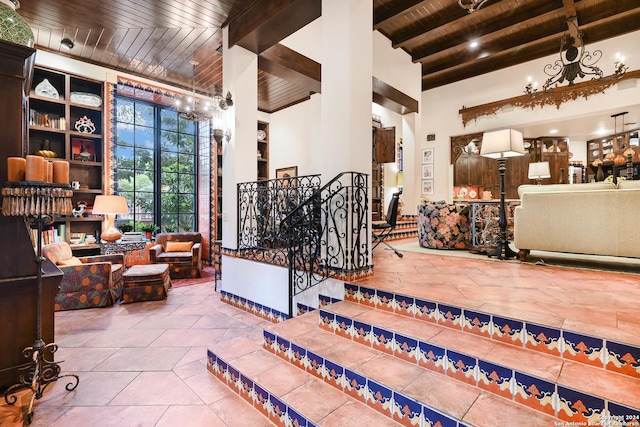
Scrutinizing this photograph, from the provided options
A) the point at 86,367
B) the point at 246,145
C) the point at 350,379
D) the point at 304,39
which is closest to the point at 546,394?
the point at 350,379

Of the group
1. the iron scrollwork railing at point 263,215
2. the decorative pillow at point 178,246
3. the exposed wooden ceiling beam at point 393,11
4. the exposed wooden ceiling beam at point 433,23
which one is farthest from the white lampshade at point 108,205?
the exposed wooden ceiling beam at point 433,23

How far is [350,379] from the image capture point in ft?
5.74

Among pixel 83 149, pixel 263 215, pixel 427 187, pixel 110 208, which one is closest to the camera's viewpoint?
pixel 263 215

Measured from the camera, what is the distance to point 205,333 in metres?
3.22

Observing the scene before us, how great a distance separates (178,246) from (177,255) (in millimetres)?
327

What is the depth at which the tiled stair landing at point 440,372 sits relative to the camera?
1.31 m

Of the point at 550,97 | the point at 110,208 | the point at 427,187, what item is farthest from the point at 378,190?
the point at 110,208

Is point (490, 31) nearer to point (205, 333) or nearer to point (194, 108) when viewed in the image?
point (194, 108)

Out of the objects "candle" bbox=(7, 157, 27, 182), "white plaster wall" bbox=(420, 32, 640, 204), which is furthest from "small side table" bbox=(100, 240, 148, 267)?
"white plaster wall" bbox=(420, 32, 640, 204)

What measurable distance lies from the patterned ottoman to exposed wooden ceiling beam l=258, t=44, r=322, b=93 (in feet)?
12.3

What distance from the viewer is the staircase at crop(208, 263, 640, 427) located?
4.34 feet

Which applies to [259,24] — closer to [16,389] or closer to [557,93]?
[16,389]

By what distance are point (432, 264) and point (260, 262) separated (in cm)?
222

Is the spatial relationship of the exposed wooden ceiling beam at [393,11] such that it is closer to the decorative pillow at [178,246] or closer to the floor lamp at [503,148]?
the floor lamp at [503,148]
